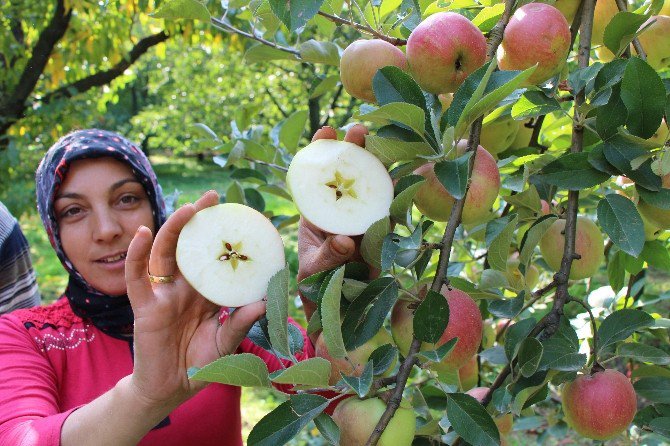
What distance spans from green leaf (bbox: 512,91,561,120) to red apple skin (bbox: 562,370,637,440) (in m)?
0.32

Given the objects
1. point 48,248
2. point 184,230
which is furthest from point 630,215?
point 48,248

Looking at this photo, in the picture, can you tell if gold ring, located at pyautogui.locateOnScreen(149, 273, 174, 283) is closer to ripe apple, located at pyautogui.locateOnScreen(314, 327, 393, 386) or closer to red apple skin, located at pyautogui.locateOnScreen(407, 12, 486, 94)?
ripe apple, located at pyautogui.locateOnScreen(314, 327, 393, 386)

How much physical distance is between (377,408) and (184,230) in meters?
0.28

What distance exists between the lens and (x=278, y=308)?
0.64 m

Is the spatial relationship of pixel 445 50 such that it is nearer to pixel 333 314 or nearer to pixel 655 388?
pixel 333 314

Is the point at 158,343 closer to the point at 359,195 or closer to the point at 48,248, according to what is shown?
the point at 359,195

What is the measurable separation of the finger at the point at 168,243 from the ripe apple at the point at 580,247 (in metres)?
0.44

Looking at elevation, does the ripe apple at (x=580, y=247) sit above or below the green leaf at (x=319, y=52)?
below

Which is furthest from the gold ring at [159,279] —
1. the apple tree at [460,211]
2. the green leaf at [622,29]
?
the green leaf at [622,29]

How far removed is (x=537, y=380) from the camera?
718 millimetres

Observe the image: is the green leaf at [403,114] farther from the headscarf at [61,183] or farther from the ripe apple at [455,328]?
the headscarf at [61,183]

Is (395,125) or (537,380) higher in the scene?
(395,125)

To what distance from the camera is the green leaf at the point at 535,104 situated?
71cm

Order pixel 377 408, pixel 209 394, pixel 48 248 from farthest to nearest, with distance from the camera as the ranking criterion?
pixel 48 248 → pixel 209 394 → pixel 377 408
